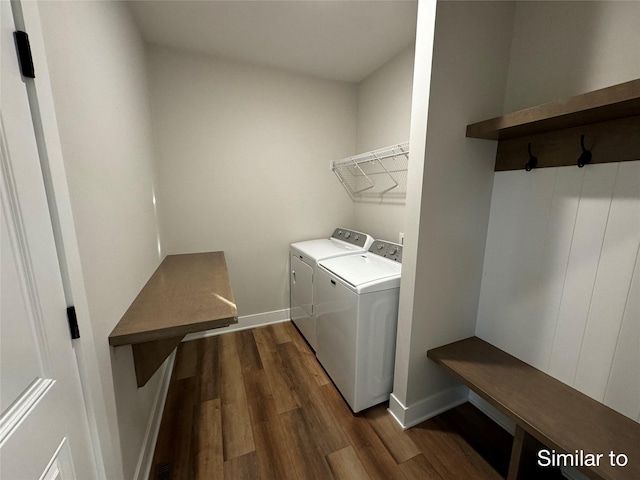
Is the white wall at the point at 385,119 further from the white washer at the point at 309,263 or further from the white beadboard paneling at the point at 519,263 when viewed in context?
the white beadboard paneling at the point at 519,263

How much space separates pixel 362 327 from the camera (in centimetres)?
156

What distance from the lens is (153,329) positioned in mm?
1044

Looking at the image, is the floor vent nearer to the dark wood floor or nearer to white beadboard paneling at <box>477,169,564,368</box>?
the dark wood floor

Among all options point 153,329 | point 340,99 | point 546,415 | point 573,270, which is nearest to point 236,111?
point 340,99

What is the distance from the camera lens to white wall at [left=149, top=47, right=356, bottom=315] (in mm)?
2193

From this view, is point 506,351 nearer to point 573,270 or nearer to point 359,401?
point 573,270

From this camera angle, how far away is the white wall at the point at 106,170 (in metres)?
0.81

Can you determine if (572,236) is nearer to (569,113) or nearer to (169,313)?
(569,113)

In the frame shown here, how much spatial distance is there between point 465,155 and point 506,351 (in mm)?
1152

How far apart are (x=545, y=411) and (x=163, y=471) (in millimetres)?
1804

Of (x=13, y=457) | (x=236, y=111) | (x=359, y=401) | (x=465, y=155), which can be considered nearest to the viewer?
(x=13, y=457)

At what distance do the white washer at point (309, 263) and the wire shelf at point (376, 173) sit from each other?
0.44m

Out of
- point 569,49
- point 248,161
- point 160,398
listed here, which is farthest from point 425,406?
point 248,161

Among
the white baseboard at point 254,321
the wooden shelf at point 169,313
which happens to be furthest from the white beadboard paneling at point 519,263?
the white baseboard at point 254,321
